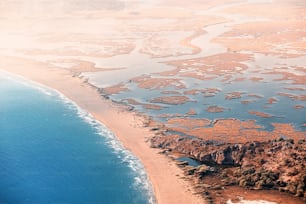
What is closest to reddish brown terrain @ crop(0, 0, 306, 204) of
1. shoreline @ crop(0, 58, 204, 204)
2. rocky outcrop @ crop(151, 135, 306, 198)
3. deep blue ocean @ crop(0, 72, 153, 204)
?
rocky outcrop @ crop(151, 135, 306, 198)

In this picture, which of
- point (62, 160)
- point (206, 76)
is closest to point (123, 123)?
point (62, 160)

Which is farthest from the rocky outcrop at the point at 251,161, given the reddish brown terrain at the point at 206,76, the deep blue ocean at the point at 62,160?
the deep blue ocean at the point at 62,160

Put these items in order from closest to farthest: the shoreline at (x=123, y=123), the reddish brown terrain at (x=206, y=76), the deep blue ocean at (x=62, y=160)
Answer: the deep blue ocean at (x=62, y=160), the shoreline at (x=123, y=123), the reddish brown terrain at (x=206, y=76)

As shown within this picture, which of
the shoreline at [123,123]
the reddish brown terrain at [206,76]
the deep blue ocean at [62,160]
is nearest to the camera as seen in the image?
the deep blue ocean at [62,160]

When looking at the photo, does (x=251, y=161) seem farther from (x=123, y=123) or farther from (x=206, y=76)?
(x=206, y=76)

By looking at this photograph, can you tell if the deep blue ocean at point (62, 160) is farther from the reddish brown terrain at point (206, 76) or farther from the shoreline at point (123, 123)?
the reddish brown terrain at point (206, 76)

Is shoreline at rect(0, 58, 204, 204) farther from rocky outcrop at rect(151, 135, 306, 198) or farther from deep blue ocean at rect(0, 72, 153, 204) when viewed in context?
rocky outcrop at rect(151, 135, 306, 198)
